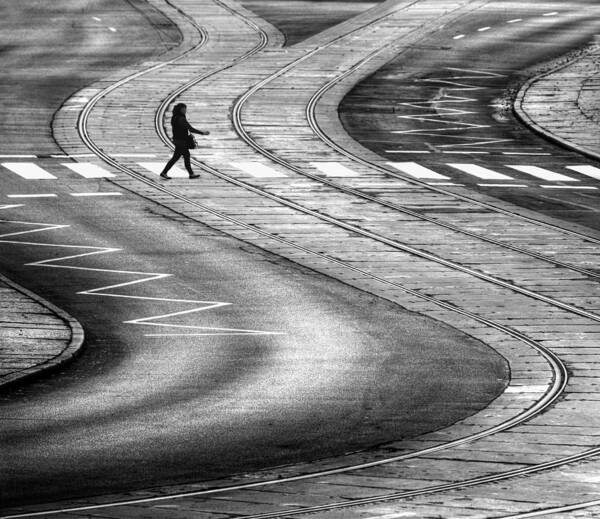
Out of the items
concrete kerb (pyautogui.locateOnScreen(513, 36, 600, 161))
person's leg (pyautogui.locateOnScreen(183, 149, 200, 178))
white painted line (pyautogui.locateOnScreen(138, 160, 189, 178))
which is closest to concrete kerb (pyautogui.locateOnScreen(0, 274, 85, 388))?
person's leg (pyautogui.locateOnScreen(183, 149, 200, 178))

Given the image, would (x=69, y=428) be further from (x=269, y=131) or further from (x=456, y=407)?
(x=269, y=131)

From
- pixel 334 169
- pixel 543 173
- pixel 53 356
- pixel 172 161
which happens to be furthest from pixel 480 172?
pixel 53 356

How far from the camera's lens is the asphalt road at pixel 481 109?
36.0 meters

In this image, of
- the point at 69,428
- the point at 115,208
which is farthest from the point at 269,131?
the point at 69,428

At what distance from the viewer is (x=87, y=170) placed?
36.4 metres

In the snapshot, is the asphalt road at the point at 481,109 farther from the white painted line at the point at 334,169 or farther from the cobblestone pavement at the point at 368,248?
the white painted line at the point at 334,169

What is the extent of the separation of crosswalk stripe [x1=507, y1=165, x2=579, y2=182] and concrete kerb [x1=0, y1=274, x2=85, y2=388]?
17.1 m

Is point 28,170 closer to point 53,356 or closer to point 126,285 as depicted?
point 126,285

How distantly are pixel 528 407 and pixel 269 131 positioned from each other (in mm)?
25798

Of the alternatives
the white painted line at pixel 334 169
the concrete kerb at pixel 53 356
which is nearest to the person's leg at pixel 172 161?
the white painted line at pixel 334 169

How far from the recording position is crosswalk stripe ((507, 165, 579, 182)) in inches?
1459

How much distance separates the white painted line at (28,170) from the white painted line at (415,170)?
29.0 ft

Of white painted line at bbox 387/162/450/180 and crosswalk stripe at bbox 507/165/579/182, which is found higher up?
crosswalk stripe at bbox 507/165/579/182

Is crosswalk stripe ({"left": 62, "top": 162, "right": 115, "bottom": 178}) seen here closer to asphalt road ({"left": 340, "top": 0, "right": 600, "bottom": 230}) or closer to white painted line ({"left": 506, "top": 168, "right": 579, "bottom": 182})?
asphalt road ({"left": 340, "top": 0, "right": 600, "bottom": 230})
